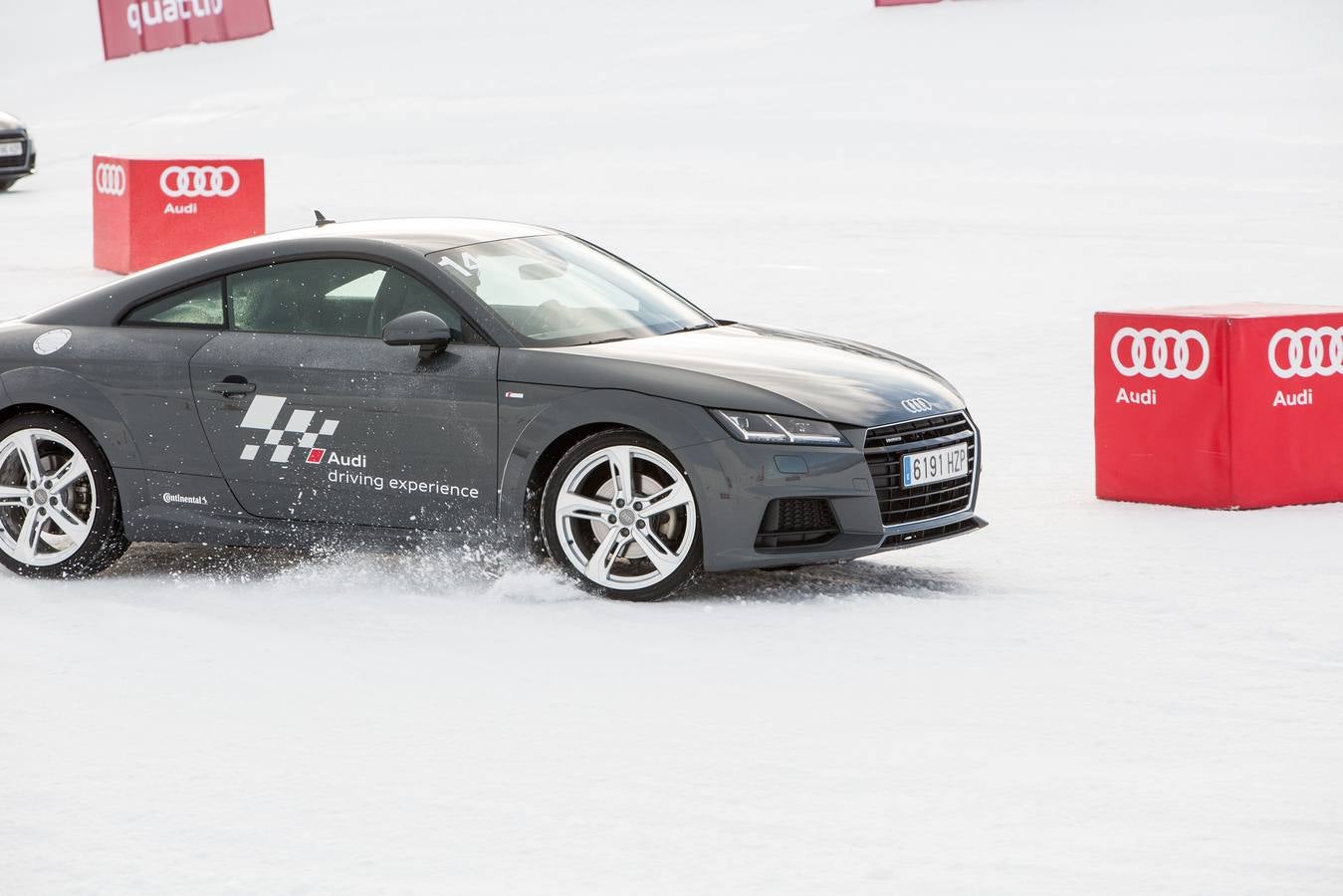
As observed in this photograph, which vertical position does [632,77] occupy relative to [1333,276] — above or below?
above

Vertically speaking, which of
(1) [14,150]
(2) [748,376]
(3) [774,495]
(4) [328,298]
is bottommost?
(3) [774,495]

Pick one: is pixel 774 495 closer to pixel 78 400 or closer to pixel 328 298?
pixel 328 298

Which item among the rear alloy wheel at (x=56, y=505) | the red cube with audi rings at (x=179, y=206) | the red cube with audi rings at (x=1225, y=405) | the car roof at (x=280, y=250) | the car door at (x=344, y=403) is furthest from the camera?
the red cube with audi rings at (x=179, y=206)

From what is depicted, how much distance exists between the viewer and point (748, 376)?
737 cm

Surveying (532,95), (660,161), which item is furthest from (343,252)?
(532,95)

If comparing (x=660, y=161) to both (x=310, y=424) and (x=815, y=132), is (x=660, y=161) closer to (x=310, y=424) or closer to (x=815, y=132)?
(x=815, y=132)

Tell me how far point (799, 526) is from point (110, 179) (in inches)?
556

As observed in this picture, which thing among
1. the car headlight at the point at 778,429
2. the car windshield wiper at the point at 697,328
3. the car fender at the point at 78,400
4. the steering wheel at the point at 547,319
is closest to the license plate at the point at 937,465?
the car headlight at the point at 778,429

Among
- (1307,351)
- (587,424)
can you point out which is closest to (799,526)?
(587,424)

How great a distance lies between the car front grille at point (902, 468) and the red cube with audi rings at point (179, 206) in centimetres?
1281

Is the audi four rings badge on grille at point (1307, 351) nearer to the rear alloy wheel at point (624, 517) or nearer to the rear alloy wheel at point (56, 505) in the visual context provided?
the rear alloy wheel at point (624, 517)

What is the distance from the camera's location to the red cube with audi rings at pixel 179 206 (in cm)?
1941

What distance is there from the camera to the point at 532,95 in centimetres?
3878

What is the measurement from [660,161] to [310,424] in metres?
22.0
